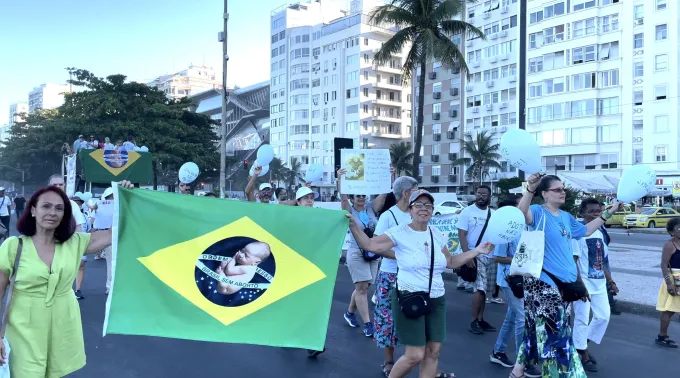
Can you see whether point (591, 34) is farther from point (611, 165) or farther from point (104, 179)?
point (104, 179)

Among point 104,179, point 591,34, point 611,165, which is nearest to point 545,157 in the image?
point 611,165

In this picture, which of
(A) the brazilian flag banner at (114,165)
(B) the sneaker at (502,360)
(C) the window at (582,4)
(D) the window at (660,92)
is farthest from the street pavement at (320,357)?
(C) the window at (582,4)

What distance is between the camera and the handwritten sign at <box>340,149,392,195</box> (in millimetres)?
7707

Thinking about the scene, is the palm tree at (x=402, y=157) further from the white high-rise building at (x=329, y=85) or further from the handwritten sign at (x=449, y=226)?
the handwritten sign at (x=449, y=226)

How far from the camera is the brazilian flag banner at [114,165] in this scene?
59.1 ft

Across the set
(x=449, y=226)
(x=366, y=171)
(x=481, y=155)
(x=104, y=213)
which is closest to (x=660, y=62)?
(x=481, y=155)

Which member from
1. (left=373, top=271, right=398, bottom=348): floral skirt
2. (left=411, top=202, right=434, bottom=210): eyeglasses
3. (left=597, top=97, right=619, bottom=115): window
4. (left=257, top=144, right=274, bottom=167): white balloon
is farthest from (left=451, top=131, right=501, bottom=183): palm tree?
(left=411, top=202, right=434, bottom=210): eyeglasses

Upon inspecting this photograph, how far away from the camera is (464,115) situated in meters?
64.3

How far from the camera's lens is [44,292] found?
10.9ft

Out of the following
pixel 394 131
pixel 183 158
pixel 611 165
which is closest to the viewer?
pixel 183 158

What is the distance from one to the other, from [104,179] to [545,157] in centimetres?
4503

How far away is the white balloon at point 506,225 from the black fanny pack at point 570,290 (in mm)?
544

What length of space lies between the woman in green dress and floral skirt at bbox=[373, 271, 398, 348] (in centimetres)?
269

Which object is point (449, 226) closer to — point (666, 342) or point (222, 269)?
point (666, 342)
